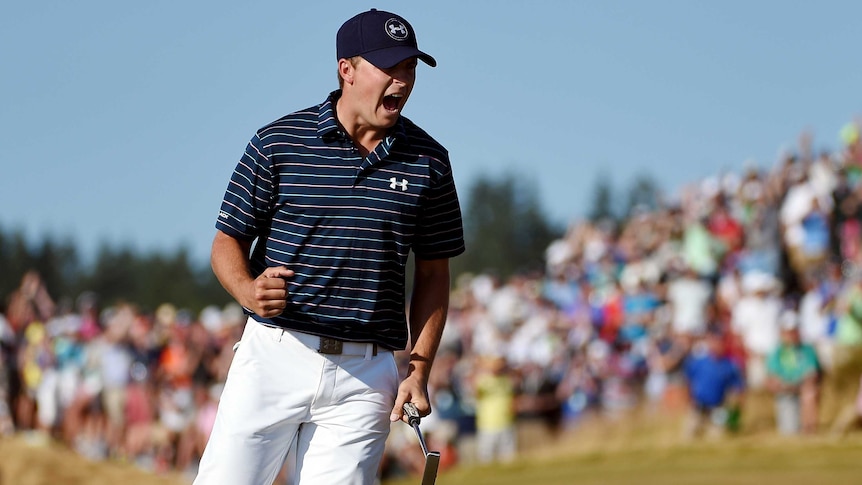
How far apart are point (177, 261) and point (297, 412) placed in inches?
2060

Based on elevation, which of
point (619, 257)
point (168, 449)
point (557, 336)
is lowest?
point (168, 449)

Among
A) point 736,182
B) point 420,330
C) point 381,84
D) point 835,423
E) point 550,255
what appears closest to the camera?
point 381,84

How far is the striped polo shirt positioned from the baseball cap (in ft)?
0.93

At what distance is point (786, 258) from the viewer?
14688mm

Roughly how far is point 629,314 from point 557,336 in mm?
1202

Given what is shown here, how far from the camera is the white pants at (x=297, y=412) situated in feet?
16.4

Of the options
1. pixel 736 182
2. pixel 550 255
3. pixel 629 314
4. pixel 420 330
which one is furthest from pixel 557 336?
pixel 420 330

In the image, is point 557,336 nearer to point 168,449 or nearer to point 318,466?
point 168,449

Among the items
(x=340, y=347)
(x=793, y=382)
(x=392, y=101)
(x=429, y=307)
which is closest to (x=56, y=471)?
(x=793, y=382)

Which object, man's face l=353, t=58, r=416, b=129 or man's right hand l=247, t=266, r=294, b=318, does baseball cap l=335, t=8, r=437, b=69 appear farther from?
man's right hand l=247, t=266, r=294, b=318

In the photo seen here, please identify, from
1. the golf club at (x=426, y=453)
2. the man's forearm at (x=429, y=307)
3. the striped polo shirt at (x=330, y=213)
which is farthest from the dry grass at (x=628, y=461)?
the striped polo shirt at (x=330, y=213)

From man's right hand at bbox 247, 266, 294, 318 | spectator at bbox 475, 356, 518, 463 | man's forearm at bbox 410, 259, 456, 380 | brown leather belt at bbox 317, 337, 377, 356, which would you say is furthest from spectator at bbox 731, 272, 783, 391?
man's right hand at bbox 247, 266, 294, 318

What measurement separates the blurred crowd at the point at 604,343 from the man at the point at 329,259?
8.63 m

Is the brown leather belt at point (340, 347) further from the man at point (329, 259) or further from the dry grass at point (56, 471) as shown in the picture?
the dry grass at point (56, 471)
